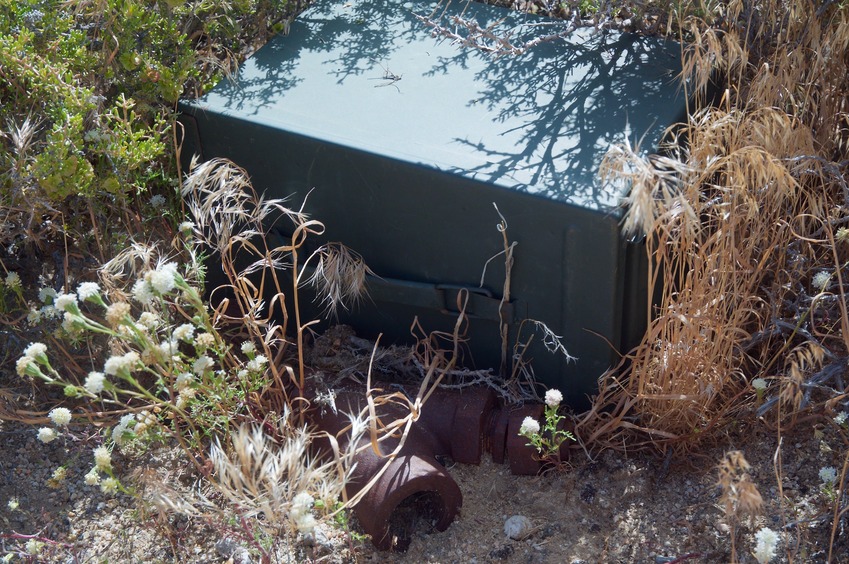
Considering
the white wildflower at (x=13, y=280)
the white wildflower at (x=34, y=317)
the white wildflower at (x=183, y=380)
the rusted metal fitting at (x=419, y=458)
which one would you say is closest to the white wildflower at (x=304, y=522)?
the rusted metal fitting at (x=419, y=458)

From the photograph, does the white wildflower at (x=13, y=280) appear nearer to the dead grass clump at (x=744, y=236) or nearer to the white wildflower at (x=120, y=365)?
the white wildflower at (x=120, y=365)

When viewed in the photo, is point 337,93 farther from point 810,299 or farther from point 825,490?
point 825,490

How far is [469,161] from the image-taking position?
2068 millimetres

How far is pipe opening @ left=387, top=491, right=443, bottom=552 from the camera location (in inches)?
81.1

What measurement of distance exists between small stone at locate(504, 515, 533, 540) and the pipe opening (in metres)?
0.16

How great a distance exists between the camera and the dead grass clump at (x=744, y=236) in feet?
6.28

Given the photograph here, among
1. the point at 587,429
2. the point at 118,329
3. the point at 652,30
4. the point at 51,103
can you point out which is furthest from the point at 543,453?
the point at 51,103

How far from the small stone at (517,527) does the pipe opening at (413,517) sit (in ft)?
0.53

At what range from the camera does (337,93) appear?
236 centimetres

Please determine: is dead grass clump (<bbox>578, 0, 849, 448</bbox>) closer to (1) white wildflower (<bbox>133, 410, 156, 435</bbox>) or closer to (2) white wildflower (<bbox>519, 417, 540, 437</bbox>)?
(2) white wildflower (<bbox>519, 417, 540, 437</bbox>)

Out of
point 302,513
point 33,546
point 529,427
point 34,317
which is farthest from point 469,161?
point 33,546

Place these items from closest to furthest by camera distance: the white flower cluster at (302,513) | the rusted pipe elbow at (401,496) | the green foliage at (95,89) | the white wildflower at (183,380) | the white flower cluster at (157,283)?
the white flower cluster at (302,513), the white flower cluster at (157,283), the white wildflower at (183,380), the rusted pipe elbow at (401,496), the green foliage at (95,89)

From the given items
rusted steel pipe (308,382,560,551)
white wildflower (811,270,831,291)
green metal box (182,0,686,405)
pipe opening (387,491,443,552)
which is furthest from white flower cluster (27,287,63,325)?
white wildflower (811,270,831,291)

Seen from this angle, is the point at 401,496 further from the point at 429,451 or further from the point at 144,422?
the point at 144,422
